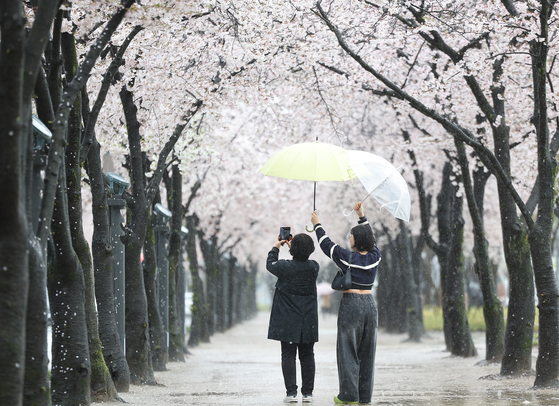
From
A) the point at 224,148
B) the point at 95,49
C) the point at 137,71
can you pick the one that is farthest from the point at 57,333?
the point at 224,148

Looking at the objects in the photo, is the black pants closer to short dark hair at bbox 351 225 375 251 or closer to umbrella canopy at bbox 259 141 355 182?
short dark hair at bbox 351 225 375 251

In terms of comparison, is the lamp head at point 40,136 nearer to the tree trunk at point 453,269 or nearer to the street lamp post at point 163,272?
the street lamp post at point 163,272

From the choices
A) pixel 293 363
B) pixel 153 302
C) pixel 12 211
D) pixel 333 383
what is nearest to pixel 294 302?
pixel 293 363

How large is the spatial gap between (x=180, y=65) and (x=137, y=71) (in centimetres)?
113

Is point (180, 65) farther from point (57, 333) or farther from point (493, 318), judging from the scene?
point (493, 318)

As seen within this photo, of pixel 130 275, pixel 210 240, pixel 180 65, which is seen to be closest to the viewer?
pixel 130 275

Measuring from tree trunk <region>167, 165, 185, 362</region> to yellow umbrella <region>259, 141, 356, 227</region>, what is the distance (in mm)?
8285

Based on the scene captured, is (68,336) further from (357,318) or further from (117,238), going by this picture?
(117,238)

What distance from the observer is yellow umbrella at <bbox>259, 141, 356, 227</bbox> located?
27.8 feet

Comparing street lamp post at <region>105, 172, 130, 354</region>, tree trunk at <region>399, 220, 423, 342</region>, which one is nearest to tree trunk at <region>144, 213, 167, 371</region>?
street lamp post at <region>105, 172, 130, 354</region>

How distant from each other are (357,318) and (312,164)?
70.2 inches

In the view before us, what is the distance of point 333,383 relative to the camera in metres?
12.0

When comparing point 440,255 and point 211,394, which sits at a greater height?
point 440,255

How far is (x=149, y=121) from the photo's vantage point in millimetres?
14070
